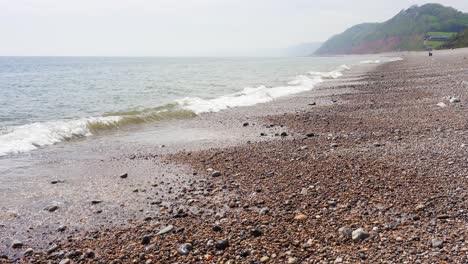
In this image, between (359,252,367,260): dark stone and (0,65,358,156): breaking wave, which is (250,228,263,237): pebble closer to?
(359,252,367,260): dark stone

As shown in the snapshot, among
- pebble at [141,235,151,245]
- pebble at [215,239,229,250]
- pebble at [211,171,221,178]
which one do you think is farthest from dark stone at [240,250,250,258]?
pebble at [211,171,221,178]

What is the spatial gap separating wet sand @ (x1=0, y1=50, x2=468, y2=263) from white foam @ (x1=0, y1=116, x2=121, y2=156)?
3.07m

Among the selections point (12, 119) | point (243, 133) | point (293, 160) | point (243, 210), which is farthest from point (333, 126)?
point (12, 119)

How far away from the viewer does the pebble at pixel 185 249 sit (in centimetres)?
512

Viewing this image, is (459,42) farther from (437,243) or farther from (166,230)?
(166,230)

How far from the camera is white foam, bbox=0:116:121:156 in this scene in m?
12.1

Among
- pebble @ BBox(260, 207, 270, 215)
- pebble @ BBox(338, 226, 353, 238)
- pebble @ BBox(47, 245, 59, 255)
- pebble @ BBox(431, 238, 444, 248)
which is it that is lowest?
pebble @ BBox(47, 245, 59, 255)

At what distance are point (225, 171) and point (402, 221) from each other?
435 cm

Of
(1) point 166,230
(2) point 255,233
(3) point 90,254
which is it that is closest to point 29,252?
(3) point 90,254

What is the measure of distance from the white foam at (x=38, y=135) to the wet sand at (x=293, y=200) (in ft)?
10.1

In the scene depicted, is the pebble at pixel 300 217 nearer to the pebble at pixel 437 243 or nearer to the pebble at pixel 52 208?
the pebble at pixel 437 243

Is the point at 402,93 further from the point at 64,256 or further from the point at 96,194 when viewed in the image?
the point at 64,256

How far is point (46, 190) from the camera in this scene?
8109 millimetres

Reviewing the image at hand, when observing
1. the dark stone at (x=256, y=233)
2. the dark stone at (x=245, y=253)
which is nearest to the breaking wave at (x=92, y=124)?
the dark stone at (x=256, y=233)
